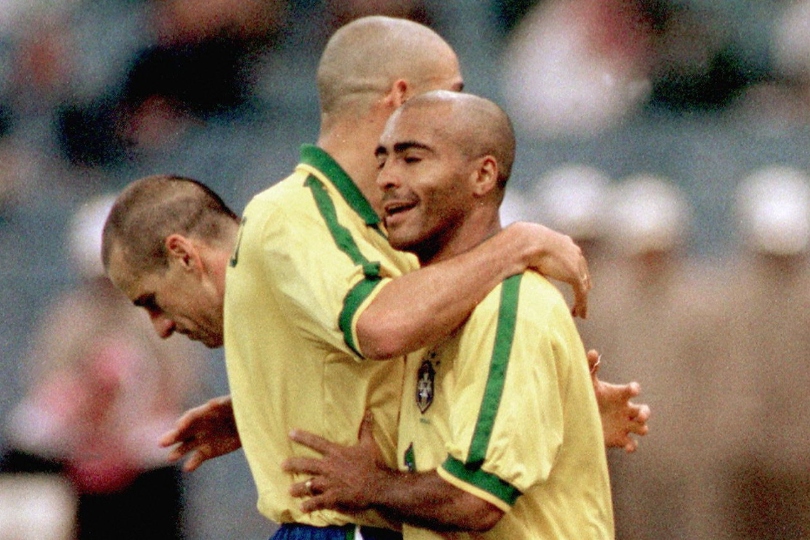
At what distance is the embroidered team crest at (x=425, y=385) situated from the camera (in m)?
3.29

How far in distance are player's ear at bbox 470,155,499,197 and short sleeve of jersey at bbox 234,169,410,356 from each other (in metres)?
0.26

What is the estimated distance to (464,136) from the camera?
3307 mm

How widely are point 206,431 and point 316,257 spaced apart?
107 cm

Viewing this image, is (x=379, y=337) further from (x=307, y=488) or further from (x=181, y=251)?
(x=181, y=251)

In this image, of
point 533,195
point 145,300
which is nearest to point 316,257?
point 145,300

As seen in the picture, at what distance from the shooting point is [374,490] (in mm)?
3273

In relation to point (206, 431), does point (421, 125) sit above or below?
above

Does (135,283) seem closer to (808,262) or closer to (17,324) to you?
(808,262)

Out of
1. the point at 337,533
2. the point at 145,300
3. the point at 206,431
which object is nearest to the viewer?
the point at 337,533

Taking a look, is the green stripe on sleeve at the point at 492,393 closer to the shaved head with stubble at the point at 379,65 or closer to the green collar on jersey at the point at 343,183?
the green collar on jersey at the point at 343,183

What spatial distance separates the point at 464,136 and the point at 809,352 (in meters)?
2.88

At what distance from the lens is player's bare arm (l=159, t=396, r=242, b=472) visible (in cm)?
418

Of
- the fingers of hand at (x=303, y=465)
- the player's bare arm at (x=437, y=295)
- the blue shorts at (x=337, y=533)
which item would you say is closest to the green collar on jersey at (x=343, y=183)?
the player's bare arm at (x=437, y=295)

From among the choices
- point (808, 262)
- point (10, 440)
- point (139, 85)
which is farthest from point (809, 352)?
point (139, 85)
